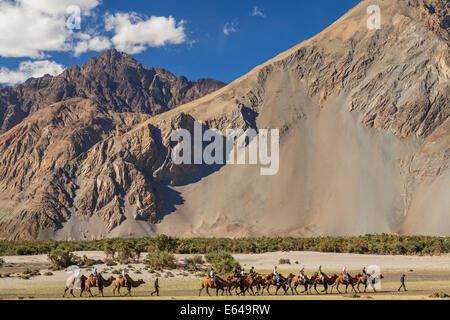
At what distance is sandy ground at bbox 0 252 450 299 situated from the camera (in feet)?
79.7

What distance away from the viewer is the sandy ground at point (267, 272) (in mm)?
24306

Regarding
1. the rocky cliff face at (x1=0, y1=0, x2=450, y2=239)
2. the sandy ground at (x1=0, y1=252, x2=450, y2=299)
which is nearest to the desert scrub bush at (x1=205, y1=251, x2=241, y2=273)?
the sandy ground at (x1=0, y1=252, x2=450, y2=299)

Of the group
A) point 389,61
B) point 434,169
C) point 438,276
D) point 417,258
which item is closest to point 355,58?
point 389,61

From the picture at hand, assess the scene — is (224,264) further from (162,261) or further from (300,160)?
(300,160)

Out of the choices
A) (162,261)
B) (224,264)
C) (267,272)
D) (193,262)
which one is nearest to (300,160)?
(193,262)

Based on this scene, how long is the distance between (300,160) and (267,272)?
67.4 m

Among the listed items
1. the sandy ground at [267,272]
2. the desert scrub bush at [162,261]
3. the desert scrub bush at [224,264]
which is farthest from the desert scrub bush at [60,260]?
the desert scrub bush at [224,264]

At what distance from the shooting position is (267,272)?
37.5m

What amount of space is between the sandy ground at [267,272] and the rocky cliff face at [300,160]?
36724 millimetres

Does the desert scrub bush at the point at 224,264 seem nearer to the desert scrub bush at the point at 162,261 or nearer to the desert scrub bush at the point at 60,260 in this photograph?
A: the desert scrub bush at the point at 162,261

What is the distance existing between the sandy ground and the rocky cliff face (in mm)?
36724

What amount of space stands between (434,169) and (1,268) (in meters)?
76.0

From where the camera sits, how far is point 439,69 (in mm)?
103312

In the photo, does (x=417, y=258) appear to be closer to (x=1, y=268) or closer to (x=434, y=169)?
(x=1, y=268)
